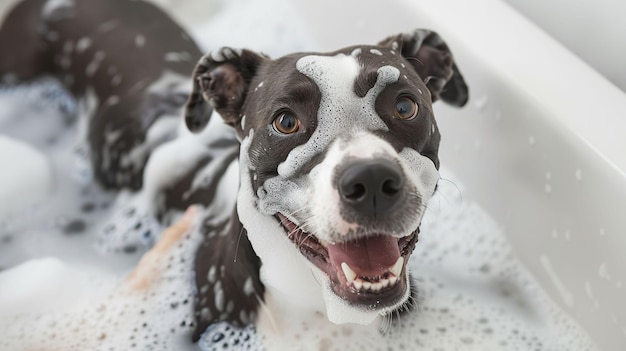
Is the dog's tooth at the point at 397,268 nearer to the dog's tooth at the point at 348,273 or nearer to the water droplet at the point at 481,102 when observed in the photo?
the dog's tooth at the point at 348,273

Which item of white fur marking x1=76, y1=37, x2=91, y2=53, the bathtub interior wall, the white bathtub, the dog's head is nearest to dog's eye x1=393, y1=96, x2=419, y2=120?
the dog's head

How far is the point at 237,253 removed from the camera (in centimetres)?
180

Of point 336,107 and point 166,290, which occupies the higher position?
point 336,107

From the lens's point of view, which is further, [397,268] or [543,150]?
[543,150]

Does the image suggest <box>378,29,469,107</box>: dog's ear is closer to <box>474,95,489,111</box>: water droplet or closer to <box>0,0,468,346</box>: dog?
<box>0,0,468,346</box>: dog

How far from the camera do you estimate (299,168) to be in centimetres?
151

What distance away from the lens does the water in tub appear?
2.00 meters

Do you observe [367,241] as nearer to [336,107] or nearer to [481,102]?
[336,107]

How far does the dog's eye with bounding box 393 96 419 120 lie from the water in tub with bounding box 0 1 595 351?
1.22 feet

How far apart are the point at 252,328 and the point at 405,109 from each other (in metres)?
0.70

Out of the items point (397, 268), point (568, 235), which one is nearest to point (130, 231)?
point (397, 268)

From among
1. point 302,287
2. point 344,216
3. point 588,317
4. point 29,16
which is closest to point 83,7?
point 29,16

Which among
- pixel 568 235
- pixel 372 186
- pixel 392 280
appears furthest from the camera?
pixel 568 235

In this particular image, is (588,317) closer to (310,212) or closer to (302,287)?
(302,287)
